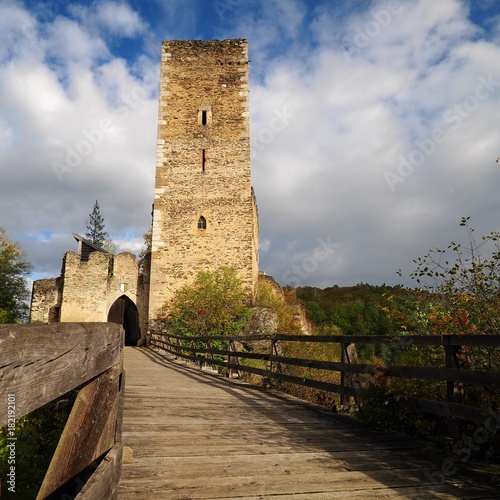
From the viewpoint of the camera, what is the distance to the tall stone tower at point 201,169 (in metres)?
18.5

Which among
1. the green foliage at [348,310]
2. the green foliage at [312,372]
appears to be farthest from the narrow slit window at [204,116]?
the green foliage at [348,310]

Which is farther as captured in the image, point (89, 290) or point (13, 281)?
point (13, 281)

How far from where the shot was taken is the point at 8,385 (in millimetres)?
1016

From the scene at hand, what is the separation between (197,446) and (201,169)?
16.6 meters

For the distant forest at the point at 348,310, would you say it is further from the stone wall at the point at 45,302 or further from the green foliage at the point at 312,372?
the stone wall at the point at 45,302

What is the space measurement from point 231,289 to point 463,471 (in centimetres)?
1477

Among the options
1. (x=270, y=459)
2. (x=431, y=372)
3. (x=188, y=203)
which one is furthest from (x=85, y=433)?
(x=188, y=203)

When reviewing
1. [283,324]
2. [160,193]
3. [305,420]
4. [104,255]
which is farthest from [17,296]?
[305,420]

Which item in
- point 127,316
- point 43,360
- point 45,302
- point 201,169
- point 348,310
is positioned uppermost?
point 201,169

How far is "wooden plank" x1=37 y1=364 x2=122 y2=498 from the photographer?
1599 millimetres

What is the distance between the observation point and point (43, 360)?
1.21 meters

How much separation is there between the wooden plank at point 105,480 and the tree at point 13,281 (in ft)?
83.0

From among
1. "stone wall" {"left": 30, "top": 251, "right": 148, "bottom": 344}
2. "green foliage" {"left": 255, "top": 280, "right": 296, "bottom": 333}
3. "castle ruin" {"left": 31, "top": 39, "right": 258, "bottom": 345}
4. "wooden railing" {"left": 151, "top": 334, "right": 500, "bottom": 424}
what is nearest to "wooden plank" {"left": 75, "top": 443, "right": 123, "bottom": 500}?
"wooden railing" {"left": 151, "top": 334, "right": 500, "bottom": 424}

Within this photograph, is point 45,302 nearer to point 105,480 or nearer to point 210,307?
point 210,307
